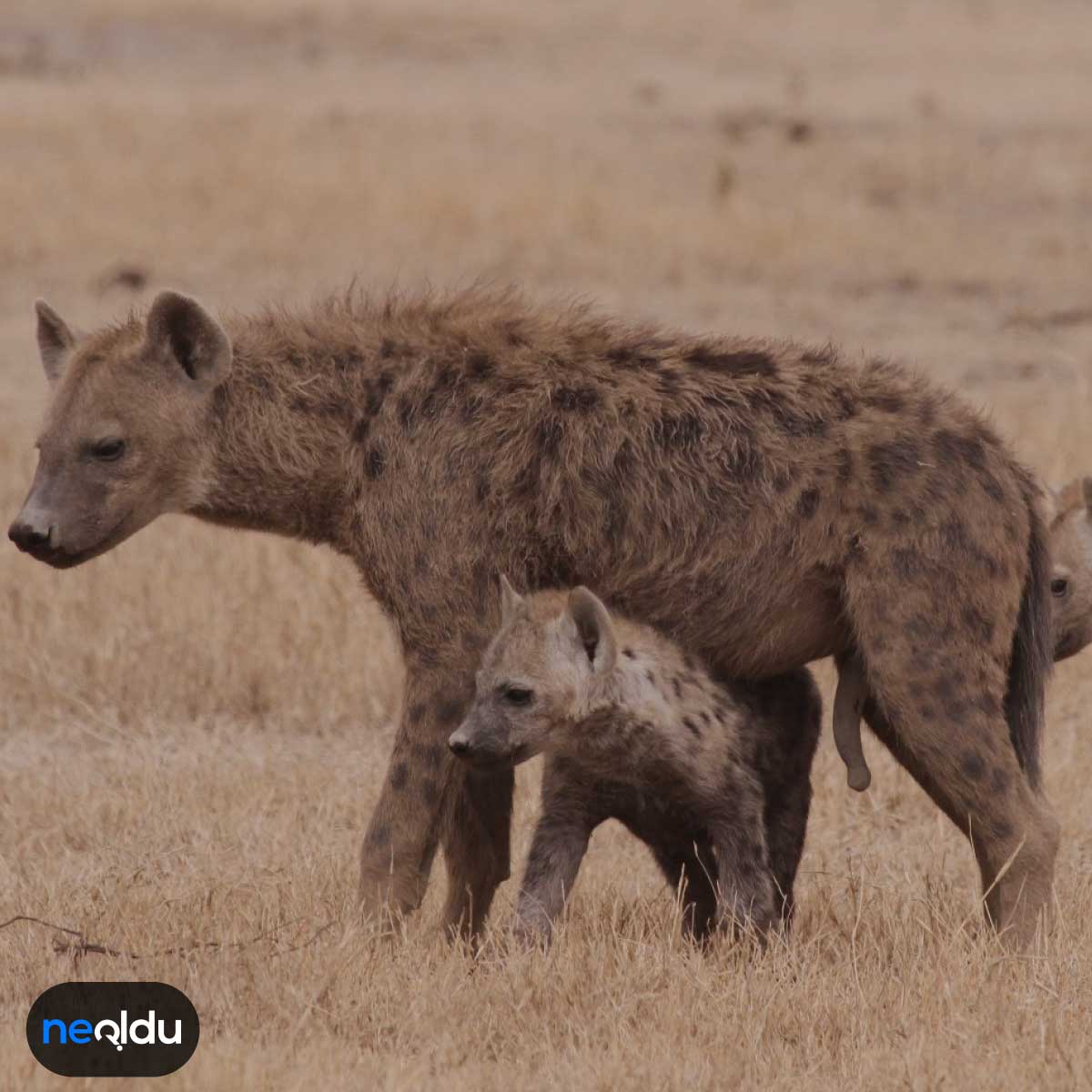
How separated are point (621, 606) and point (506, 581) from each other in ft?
1.38

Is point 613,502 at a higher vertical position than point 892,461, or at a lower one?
lower

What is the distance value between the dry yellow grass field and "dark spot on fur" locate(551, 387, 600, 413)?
137 centimetres

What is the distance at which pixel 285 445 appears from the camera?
600 centimetres

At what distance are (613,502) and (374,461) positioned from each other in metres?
0.64

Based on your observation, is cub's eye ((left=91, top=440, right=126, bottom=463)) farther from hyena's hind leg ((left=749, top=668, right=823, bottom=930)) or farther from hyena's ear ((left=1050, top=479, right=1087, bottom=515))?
hyena's ear ((left=1050, top=479, right=1087, bottom=515))

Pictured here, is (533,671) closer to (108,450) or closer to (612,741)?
(612,741)

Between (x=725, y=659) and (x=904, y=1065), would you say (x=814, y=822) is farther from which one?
(x=904, y=1065)

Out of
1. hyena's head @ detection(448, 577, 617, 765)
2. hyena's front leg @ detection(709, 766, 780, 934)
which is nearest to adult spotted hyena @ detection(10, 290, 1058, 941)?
hyena's head @ detection(448, 577, 617, 765)

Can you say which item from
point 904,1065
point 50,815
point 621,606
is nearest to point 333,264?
point 50,815

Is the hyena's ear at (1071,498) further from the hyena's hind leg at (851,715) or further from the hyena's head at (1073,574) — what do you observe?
the hyena's hind leg at (851,715)

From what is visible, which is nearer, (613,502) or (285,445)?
(613,502)

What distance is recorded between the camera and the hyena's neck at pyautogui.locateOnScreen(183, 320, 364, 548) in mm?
5988

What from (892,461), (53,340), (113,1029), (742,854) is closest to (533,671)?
(742,854)

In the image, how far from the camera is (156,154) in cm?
2003
